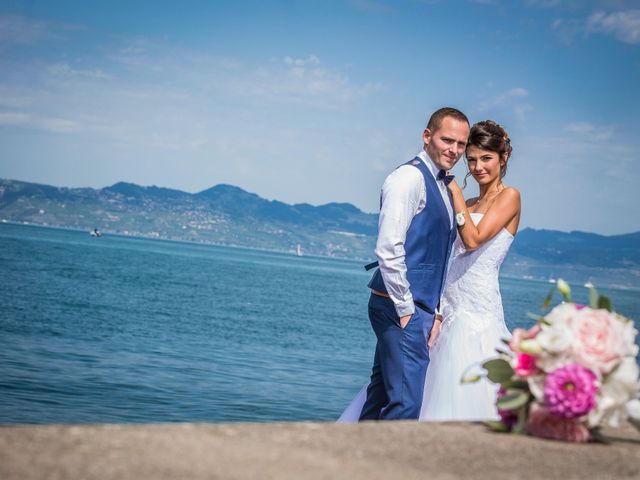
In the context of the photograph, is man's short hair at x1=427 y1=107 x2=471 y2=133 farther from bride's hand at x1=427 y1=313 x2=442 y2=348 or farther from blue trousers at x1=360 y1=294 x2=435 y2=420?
bride's hand at x1=427 y1=313 x2=442 y2=348

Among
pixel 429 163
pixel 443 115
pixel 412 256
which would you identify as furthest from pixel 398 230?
pixel 443 115

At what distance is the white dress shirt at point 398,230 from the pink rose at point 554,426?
2.33 m

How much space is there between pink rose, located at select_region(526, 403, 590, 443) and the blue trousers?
2.44 m

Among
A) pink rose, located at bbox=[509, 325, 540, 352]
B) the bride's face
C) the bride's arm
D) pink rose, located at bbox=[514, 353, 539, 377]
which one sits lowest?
pink rose, located at bbox=[514, 353, 539, 377]

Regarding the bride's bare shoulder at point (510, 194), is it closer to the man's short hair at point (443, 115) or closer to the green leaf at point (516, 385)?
the man's short hair at point (443, 115)

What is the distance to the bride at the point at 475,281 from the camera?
5.06 meters

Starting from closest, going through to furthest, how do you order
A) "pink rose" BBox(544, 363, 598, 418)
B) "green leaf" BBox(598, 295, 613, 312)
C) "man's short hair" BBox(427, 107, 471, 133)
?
"pink rose" BBox(544, 363, 598, 418) → "green leaf" BBox(598, 295, 613, 312) → "man's short hair" BBox(427, 107, 471, 133)

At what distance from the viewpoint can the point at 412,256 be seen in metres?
4.95

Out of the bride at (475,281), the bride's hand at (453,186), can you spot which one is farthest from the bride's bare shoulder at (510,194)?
the bride's hand at (453,186)

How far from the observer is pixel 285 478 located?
5.69ft

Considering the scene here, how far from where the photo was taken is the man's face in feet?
16.0

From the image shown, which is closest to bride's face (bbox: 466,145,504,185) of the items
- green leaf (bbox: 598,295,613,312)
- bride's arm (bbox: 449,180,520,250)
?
bride's arm (bbox: 449,180,520,250)

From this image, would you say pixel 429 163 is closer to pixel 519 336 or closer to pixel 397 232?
pixel 397 232

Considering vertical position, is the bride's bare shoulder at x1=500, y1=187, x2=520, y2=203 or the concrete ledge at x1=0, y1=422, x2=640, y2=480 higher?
the bride's bare shoulder at x1=500, y1=187, x2=520, y2=203
